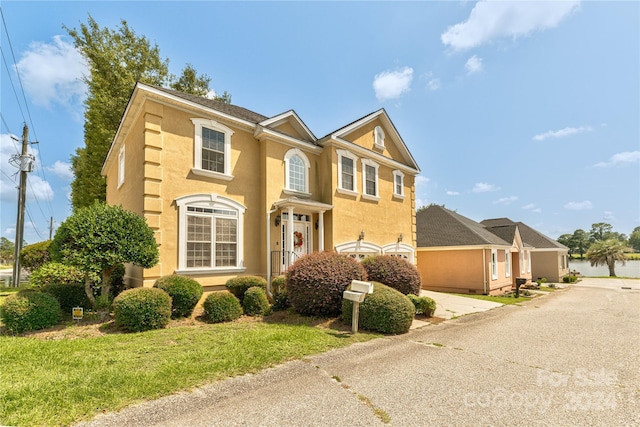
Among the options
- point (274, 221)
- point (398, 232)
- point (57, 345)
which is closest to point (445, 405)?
point (57, 345)

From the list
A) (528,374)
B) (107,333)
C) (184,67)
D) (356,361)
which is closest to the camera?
(528,374)

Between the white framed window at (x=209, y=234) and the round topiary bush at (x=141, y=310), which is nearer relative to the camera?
the round topiary bush at (x=141, y=310)

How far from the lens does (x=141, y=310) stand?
712 centimetres

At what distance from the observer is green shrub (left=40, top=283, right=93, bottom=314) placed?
8.34 m

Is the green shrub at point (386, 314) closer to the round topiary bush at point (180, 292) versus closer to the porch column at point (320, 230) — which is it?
the round topiary bush at point (180, 292)

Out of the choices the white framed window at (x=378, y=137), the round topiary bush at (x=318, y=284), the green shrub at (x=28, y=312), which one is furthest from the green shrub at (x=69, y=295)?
the white framed window at (x=378, y=137)

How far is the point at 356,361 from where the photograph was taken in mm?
5500

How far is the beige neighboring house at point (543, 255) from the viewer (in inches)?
1082

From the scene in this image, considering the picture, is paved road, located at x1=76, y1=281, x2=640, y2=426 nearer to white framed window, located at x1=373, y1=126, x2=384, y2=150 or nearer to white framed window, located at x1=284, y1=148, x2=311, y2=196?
white framed window, located at x1=284, y1=148, x2=311, y2=196

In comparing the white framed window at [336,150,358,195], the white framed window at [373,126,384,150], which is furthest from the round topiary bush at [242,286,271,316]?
the white framed window at [373,126,384,150]

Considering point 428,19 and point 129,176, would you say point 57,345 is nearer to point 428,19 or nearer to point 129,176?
point 129,176

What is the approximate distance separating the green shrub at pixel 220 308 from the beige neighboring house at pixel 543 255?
24667mm

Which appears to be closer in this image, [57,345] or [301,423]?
[301,423]

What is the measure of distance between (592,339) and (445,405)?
6.17 meters
